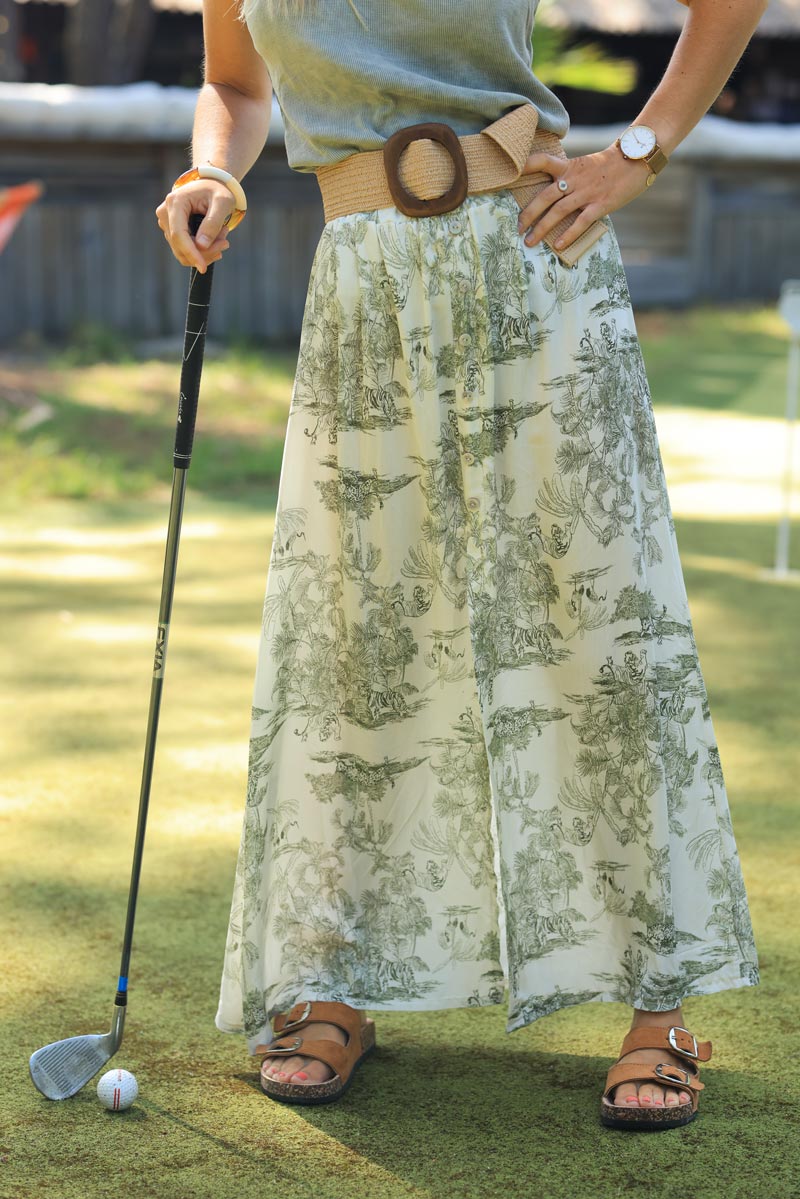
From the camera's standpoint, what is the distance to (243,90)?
6.42 feet

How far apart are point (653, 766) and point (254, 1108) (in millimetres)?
620

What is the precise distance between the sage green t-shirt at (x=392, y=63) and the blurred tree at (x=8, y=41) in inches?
354

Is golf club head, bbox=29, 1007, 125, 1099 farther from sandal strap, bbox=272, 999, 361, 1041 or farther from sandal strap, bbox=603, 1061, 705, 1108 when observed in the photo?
sandal strap, bbox=603, 1061, 705, 1108

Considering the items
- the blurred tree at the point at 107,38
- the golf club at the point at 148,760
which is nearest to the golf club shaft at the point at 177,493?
the golf club at the point at 148,760

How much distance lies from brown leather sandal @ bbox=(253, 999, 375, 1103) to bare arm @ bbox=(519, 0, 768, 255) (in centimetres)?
96

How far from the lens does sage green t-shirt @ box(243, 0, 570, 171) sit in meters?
1.68

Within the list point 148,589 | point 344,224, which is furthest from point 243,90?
point 148,589

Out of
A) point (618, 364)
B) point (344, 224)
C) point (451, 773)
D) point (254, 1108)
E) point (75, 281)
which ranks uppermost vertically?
point (75, 281)

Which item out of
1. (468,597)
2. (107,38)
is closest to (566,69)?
(107,38)

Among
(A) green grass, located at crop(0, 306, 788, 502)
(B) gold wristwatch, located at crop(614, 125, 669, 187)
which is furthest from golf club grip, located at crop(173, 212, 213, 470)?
(A) green grass, located at crop(0, 306, 788, 502)

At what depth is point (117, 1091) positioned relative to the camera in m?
1.77

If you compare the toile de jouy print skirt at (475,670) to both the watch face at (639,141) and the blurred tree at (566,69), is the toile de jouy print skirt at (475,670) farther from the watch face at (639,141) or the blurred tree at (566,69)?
the blurred tree at (566,69)

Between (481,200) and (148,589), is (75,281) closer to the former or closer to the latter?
(148,589)

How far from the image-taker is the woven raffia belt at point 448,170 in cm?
171
